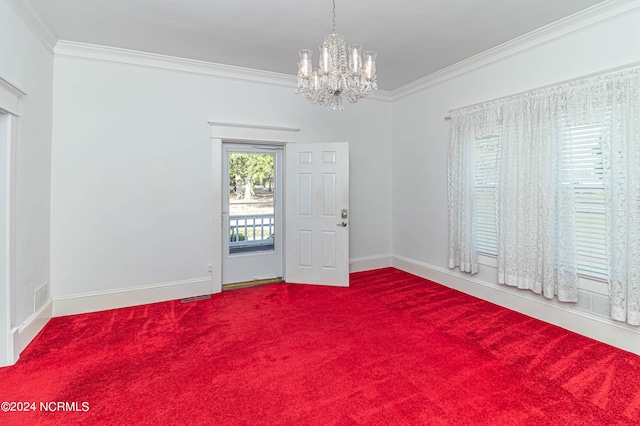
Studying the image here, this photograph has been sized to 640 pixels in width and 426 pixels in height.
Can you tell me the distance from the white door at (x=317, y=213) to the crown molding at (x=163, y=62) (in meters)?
0.94

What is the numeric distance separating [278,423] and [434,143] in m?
3.90

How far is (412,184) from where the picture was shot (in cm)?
479

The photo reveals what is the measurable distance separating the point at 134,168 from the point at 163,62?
50.9 inches

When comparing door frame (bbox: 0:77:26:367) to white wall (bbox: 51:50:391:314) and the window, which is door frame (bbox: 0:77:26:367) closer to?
white wall (bbox: 51:50:391:314)

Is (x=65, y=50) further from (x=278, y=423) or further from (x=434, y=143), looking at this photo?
(x=434, y=143)

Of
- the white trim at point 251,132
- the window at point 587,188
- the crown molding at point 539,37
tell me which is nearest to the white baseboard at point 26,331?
the white trim at point 251,132

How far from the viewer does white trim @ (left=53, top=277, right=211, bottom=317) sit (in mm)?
3285

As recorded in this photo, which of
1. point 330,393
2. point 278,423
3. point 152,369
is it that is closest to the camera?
point 278,423

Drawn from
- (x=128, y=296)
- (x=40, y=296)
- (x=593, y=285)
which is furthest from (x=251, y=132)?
(x=593, y=285)

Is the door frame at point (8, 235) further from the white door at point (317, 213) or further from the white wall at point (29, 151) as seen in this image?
the white door at point (317, 213)

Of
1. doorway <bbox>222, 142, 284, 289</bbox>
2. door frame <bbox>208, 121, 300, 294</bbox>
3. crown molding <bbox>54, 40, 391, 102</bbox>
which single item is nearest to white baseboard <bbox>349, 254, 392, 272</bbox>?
doorway <bbox>222, 142, 284, 289</bbox>

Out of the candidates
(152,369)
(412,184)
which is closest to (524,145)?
(412,184)

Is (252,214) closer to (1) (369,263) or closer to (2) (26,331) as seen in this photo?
(1) (369,263)

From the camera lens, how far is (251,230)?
438cm
